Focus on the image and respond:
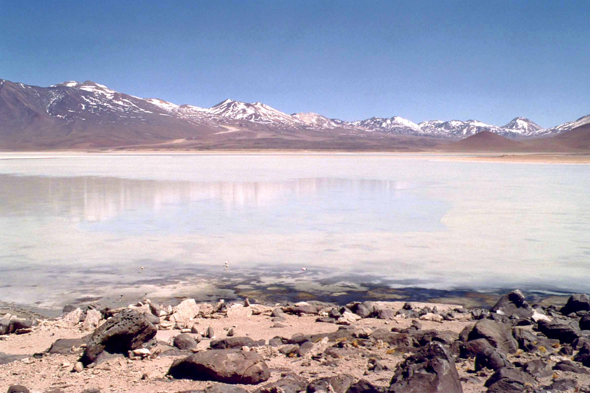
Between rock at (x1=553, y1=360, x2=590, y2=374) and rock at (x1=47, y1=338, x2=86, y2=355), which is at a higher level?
rock at (x1=553, y1=360, x2=590, y2=374)

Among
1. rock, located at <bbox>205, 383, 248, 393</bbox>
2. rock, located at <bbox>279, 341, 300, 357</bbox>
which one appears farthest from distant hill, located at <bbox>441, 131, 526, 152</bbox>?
rock, located at <bbox>205, 383, 248, 393</bbox>

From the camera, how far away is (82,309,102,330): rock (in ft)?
14.1

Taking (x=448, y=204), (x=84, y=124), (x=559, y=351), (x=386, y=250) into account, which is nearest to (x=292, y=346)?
(x=559, y=351)

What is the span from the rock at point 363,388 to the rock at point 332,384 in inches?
3.3

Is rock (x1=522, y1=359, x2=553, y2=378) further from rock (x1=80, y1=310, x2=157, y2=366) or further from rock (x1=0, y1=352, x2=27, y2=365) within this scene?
rock (x1=0, y1=352, x2=27, y2=365)

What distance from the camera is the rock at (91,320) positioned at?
430 cm

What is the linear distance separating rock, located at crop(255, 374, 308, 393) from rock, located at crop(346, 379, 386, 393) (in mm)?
309

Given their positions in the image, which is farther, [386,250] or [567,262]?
[386,250]

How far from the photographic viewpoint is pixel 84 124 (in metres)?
175

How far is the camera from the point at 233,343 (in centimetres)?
384

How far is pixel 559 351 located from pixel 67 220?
887 cm

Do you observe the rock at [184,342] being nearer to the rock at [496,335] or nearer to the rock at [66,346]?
the rock at [66,346]

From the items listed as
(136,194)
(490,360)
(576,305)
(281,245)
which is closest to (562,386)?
(490,360)

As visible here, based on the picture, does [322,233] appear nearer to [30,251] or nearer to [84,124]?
[30,251]
